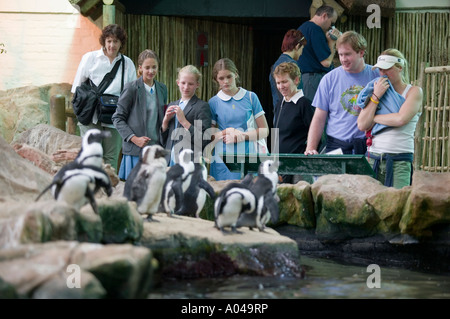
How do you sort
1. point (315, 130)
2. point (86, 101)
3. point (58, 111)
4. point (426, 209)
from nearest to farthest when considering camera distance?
1. point (426, 209)
2. point (315, 130)
3. point (86, 101)
4. point (58, 111)

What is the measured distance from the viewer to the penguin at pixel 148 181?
608 cm

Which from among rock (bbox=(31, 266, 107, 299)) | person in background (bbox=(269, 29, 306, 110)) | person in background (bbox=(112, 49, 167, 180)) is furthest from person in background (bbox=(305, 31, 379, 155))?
rock (bbox=(31, 266, 107, 299))

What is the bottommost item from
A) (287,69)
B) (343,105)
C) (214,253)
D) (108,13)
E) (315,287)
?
(315,287)

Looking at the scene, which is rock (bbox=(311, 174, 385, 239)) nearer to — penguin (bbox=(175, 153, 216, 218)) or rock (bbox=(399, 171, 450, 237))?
rock (bbox=(399, 171, 450, 237))

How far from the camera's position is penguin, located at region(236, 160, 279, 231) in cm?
616

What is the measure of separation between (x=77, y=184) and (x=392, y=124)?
9.88 feet

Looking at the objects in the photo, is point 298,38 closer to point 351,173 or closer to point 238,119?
point 238,119

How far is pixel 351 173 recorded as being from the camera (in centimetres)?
743

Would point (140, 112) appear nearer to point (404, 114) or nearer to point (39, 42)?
point (404, 114)

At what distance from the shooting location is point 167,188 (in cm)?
657

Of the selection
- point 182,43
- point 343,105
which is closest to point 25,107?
point 182,43
